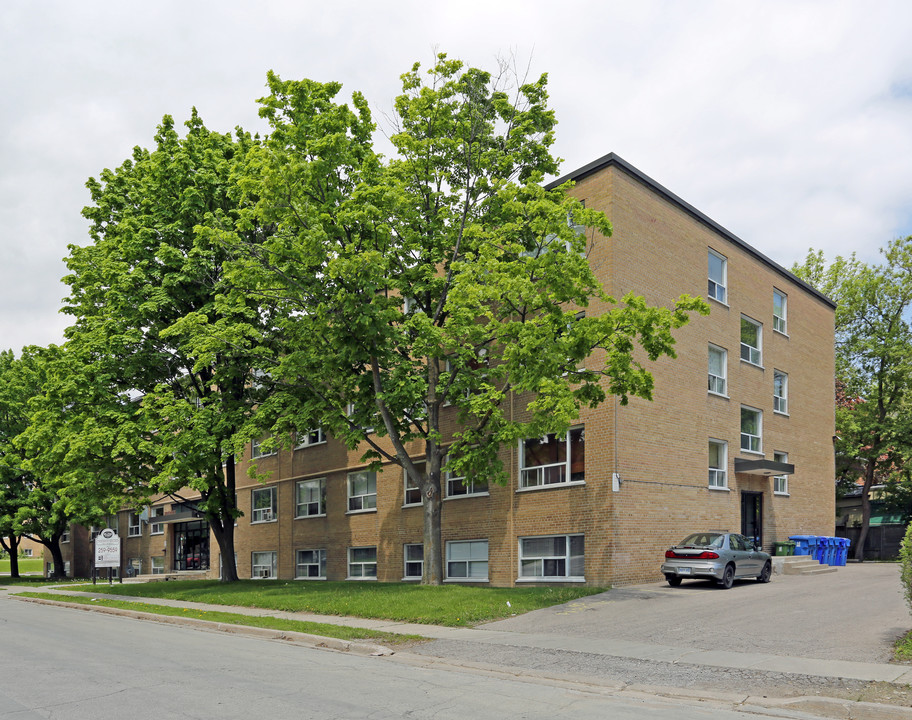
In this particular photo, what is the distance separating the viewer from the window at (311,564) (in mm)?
31930

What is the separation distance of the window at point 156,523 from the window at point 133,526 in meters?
1.95

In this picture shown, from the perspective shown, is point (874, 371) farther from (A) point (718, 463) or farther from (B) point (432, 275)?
(B) point (432, 275)

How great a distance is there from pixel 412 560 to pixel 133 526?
30772mm

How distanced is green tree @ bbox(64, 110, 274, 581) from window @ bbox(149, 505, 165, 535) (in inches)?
882

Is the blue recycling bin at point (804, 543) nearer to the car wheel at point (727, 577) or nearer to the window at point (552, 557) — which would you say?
the car wheel at point (727, 577)

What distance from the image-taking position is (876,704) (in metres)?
8.70

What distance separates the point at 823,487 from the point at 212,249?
79.4 feet

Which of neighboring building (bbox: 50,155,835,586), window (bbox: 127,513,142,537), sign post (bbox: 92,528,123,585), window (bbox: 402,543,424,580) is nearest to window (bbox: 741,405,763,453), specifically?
neighboring building (bbox: 50,155,835,586)

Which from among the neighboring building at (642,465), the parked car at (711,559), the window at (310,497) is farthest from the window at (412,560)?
the parked car at (711,559)

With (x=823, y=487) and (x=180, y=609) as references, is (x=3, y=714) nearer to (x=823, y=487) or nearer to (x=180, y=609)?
(x=180, y=609)

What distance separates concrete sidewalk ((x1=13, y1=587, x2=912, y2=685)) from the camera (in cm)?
1036

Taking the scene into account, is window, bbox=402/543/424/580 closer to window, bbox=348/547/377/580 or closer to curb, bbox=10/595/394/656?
window, bbox=348/547/377/580

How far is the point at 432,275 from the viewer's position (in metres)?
21.2

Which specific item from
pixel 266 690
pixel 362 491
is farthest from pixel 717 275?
pixel 266 690
